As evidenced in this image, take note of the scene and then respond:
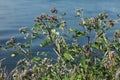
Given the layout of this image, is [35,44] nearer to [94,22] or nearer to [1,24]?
[1,24]

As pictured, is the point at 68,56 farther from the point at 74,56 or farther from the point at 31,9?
the point at 31,9

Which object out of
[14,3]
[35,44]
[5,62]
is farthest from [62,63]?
[14,3]

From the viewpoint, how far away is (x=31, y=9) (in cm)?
1708

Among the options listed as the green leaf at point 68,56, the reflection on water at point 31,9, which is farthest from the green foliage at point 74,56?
the reflection on water at point 31,9

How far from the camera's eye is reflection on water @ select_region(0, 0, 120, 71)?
14367 mm

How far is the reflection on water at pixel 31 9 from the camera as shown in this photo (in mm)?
14367

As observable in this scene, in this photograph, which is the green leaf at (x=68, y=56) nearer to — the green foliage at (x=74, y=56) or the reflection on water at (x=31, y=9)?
the green foliage at (x=74, y=56)

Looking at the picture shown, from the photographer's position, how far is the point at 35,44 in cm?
1189

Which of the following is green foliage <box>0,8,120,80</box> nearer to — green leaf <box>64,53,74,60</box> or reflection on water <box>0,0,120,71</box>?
green leaf <box>64,53,74,60</box>

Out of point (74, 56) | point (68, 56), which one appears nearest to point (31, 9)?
point (74, 56)

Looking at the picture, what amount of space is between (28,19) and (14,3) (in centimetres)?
342

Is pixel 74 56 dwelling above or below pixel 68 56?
below

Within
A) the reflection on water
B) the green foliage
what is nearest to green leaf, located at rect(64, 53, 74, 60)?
the green foliage

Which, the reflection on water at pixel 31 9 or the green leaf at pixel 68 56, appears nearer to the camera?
the green leaf at pixel 68 56
